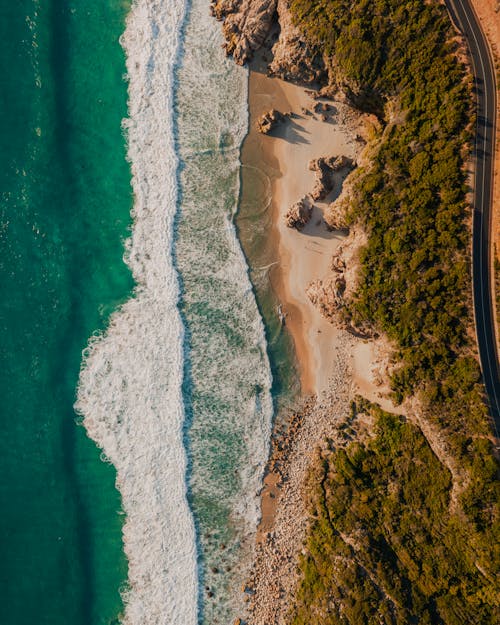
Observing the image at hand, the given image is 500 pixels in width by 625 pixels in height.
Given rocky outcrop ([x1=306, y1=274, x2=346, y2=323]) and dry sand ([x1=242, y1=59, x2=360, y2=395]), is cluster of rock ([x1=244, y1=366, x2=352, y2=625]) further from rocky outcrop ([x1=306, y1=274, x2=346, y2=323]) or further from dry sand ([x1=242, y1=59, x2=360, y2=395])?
rocky outcrop ([x1=306, y1=274, x2=346, y2=323])

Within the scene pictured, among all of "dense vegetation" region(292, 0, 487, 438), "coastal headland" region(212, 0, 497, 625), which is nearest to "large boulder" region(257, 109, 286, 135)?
"coastal headland" region(212, 0, 497, 625)

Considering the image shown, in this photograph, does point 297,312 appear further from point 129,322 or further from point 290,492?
point 290,492

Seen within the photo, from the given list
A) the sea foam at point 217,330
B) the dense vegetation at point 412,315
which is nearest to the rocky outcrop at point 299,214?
the dense vegetation at point 412,315

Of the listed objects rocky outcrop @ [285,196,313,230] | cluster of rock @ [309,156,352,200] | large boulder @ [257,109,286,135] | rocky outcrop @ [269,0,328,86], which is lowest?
rocky outcrop @ [285,196,313,230]

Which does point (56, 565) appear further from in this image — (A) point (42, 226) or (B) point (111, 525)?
(A) point (42, 226)

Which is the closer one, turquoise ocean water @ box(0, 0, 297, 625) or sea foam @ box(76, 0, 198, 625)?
sea foam @ box(76, 0, 198, 625)

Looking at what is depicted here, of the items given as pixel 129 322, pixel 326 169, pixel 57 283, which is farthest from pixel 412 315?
pixel 57 283

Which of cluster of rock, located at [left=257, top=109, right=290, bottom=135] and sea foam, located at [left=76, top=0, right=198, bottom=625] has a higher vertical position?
cluster of rock, located at [left=257, top=109, right=290, bottom=135]
